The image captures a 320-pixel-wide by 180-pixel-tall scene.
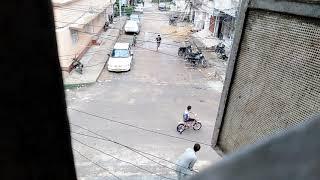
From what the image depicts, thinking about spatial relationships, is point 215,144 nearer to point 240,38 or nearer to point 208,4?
point 240,38

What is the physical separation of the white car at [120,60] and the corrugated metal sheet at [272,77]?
12.7 meters

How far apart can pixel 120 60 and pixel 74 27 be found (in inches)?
103

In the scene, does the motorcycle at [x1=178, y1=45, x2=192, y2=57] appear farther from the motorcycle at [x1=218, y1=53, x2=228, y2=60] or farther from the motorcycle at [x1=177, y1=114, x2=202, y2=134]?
the motorcycle at [x1=177, y1=114, x2=202, y2=134]

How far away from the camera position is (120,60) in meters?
16.5

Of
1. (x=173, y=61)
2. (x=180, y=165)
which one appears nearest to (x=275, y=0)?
(x=180, y=165)

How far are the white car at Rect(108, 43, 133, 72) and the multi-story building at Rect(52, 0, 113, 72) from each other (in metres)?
1.75

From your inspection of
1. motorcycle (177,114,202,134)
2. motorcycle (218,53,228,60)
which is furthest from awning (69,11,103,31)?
motorcycle (218,53,228,60)

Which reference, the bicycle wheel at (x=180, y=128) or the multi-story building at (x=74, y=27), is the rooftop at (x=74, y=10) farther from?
the bicycle wheel at (x=180, y=128)

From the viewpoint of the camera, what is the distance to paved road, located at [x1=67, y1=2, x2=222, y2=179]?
9.25 metres

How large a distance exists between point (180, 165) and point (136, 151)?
4004 millimetres

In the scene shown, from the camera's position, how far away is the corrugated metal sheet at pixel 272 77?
2.57 m

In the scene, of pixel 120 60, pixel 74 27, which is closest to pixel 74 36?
pixel 74 27

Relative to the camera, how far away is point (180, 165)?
585 centimetres

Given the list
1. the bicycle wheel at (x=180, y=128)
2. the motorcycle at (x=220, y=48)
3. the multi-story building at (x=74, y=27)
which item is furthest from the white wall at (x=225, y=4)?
the bicycle wheel at (x=180, y=128)
